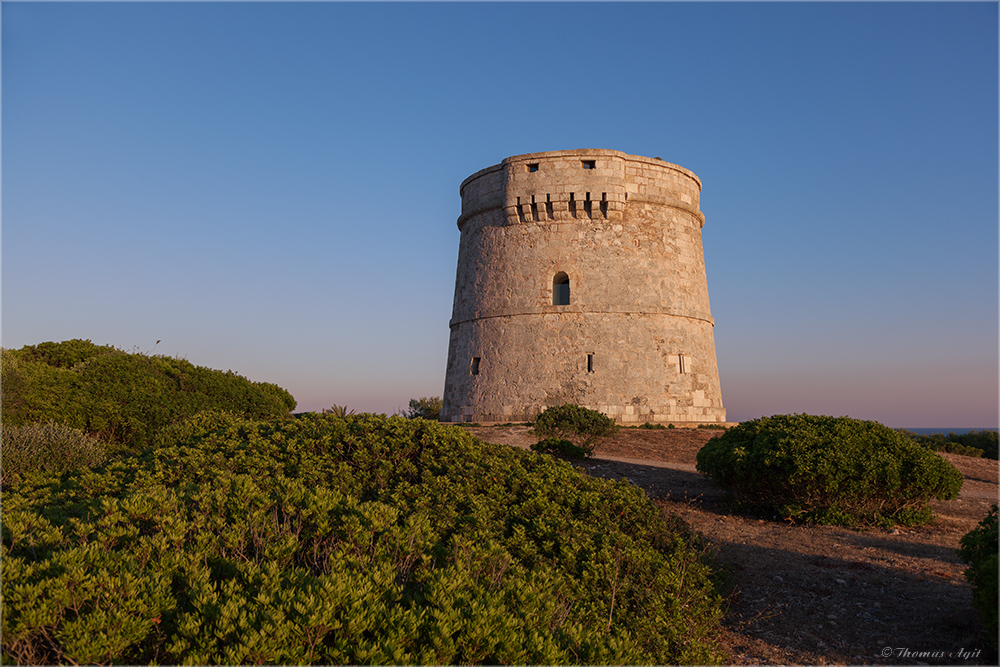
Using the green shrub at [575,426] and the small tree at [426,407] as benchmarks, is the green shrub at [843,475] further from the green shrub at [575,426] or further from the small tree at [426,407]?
the small tree at [426,407]

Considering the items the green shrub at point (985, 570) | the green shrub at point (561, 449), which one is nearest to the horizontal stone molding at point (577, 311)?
the green shrub at point (561, 449)

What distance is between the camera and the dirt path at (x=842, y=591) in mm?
4645

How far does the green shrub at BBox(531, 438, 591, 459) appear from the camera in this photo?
1345cm

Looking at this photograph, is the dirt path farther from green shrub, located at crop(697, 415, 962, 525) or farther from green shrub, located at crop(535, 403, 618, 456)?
green shrub, located at crop(535, 403, 618, 456)

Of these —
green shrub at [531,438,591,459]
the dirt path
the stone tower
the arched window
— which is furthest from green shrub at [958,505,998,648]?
the arched window

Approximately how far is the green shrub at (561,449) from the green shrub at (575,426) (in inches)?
18.7

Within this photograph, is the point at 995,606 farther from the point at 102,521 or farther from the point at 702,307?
the point at 702,307

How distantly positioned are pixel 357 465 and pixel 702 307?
1779cm

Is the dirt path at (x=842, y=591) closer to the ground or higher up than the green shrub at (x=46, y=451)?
closer to the ground

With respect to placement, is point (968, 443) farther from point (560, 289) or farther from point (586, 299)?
point (560, 289)

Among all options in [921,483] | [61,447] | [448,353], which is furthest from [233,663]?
[448,353]

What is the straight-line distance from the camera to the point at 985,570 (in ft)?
14.0

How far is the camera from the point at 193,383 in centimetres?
1484

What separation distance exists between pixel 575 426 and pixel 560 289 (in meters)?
6.87
